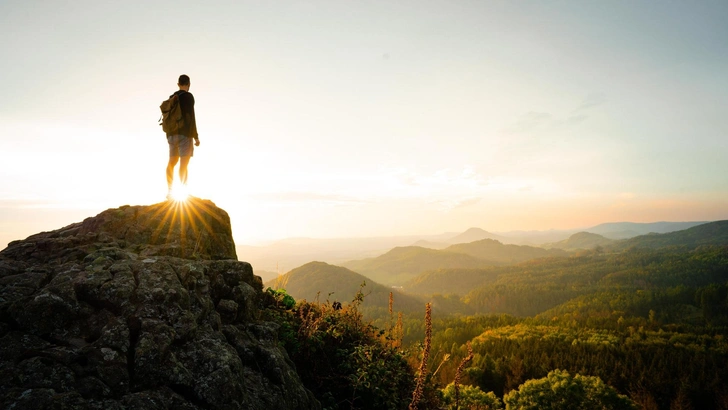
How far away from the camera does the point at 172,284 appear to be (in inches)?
198

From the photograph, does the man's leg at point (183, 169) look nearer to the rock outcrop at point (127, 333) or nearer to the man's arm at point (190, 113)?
the man's arm at point (190, 113)

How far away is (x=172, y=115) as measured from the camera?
345 inches

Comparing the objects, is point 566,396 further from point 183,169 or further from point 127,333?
point 127,333

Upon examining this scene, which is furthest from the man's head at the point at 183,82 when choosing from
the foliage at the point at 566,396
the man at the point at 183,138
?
the foliage at the point at 566,396

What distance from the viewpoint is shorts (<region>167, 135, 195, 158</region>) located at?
9016 mm

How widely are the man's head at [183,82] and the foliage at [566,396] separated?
39731 mm

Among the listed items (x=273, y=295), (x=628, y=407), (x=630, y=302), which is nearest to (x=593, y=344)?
(x=628, y=407)

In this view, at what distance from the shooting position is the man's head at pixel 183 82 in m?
9.04

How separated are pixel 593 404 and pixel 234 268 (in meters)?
40.9

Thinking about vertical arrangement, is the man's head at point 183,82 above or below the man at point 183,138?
above

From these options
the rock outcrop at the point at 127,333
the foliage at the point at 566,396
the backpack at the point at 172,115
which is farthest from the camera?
the foliage at the point at 566,396

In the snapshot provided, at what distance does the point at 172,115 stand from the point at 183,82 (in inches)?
41.6

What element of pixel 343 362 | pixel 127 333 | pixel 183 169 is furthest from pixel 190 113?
pixel 343 362

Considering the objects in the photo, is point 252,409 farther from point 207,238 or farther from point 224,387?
point 207,238
